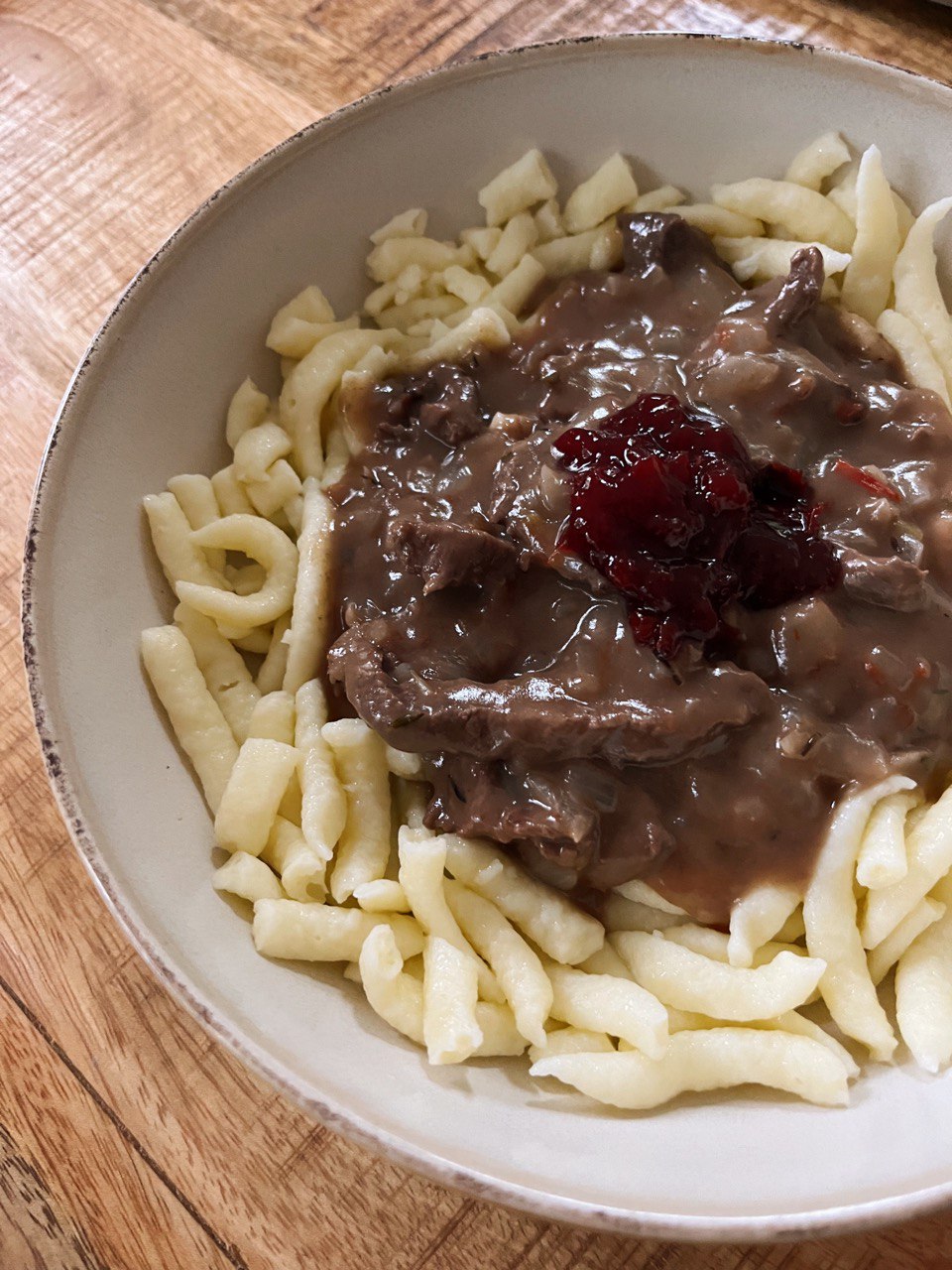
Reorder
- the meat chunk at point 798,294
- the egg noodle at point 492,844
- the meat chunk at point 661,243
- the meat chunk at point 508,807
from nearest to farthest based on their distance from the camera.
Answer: the egg noodle at point 492,844, the meat chunk at point 508,807, the meat chunk at point 798,294, the meat chunk at point 661,243

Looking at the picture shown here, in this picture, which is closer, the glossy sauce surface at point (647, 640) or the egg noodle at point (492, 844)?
the egg noodle at point (492, 844)

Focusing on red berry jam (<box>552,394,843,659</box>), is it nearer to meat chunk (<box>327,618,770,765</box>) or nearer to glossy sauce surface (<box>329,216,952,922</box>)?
glossy sauce surface (<box>329,216,952,922</box>)

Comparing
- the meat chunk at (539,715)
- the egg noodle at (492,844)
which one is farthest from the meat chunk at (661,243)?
the meat chunk at (539,715)

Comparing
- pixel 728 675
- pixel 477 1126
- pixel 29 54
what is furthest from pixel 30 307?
pixel 477 1126

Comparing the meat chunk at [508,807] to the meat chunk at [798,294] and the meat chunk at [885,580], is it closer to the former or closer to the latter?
the meat chunk at [885,580]

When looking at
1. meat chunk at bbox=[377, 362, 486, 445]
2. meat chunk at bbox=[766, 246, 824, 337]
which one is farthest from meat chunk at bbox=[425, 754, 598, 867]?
meat chunk at bbox=[766, 246, 824, 337]

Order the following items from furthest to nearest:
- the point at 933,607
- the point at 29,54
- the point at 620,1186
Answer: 1. the point at 29,54
2. the point at 933,607
3. the point at 620,1186

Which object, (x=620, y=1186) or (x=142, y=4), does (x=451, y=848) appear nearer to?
(x=620, y=1186)

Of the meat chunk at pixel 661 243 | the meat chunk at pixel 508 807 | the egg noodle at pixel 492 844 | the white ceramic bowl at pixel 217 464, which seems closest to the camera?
the white ceramic bowl at pixel 217 464
